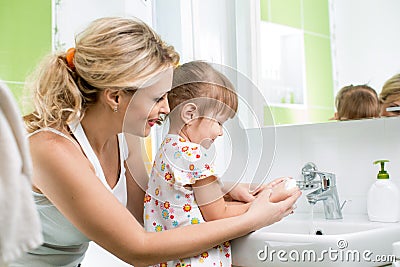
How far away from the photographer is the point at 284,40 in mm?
1874

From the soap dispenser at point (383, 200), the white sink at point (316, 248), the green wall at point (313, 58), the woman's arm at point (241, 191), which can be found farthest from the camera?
the green wall at point (313, 58)

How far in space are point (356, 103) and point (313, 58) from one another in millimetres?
217

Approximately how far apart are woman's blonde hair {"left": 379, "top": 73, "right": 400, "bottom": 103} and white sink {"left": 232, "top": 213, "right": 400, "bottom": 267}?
42 centimetres

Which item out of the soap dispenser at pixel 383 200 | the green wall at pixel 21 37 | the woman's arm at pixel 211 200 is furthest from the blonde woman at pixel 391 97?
the green wall at pixel 21 37

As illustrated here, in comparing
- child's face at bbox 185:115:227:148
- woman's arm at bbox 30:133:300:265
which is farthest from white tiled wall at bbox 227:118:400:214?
woman's arm at bbox 30:133:300:265

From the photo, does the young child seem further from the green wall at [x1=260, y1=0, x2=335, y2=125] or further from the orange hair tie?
the green wall at [x1=260, y1=0, x2=335, y2=125]

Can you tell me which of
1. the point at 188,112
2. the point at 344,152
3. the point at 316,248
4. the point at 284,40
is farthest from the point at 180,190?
the point at 284,40

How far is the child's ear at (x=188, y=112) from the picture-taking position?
4.13 ft

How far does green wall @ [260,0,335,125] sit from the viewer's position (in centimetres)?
171

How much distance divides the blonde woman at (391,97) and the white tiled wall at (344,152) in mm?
28

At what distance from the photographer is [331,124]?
1718mm

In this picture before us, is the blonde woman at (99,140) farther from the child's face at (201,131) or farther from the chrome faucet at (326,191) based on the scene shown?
the chrome faucet at (326,191)

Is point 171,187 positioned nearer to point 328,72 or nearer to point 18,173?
point 18,173

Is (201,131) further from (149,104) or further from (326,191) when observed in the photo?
(326,191)
